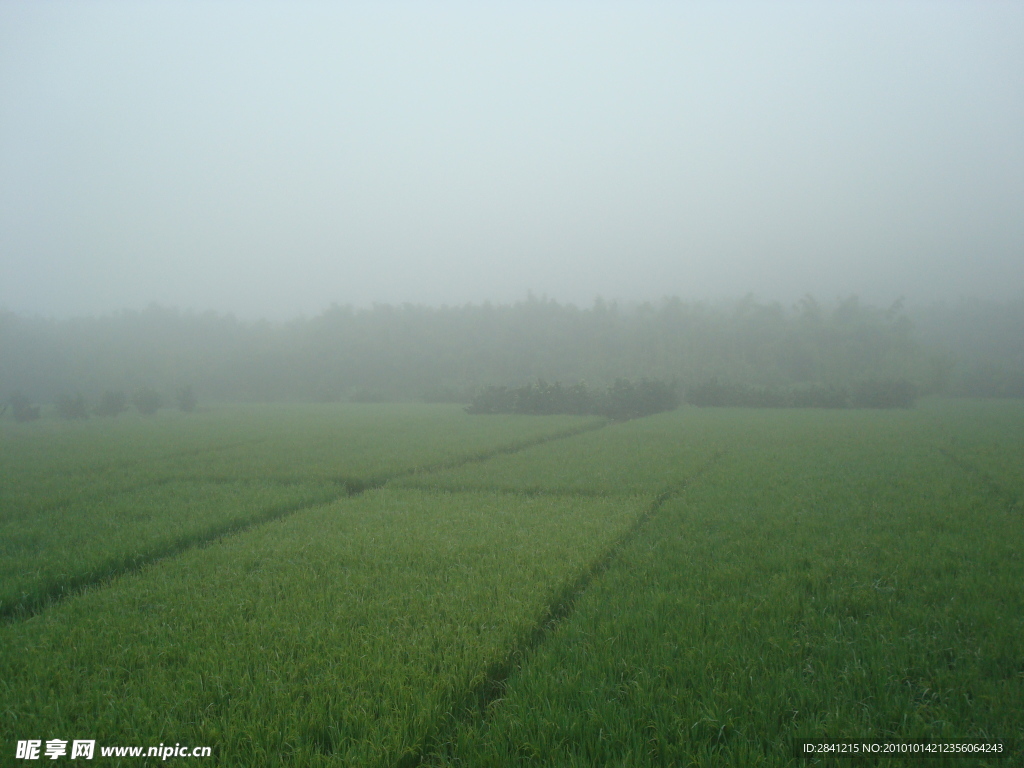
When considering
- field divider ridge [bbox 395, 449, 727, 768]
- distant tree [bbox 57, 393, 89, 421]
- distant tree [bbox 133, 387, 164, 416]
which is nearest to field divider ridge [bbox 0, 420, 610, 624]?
field divider ridge [bbox 395, 449, 727, 768]

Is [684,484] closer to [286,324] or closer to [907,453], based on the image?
[907,453]

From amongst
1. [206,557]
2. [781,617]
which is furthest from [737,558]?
[206,557]

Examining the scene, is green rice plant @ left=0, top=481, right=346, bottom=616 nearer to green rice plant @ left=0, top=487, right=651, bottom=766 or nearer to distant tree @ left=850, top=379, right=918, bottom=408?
green rice plant @ left=0, top=487, right=651, bottom=766

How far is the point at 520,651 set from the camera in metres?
3.34

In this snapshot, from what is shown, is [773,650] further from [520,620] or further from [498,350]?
[498,350]

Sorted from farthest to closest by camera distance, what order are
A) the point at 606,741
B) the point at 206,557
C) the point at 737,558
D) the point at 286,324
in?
the point at 286,324 → the point at 206,557 → the point at 737,558 → the point at 606,741

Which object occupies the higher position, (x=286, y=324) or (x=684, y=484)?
(x=286, y=324)

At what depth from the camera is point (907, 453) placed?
11.0 metres

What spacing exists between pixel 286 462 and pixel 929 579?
9.77 metres

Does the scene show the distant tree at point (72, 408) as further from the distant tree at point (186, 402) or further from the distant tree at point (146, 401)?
the distant tree at point (186, 402)

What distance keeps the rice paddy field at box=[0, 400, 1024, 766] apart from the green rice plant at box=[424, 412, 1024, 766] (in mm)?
16

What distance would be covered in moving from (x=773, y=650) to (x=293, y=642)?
263cm

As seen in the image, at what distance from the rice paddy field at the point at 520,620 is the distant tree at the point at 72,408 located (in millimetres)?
20927

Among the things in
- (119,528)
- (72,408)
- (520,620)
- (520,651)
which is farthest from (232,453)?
(72,408)
